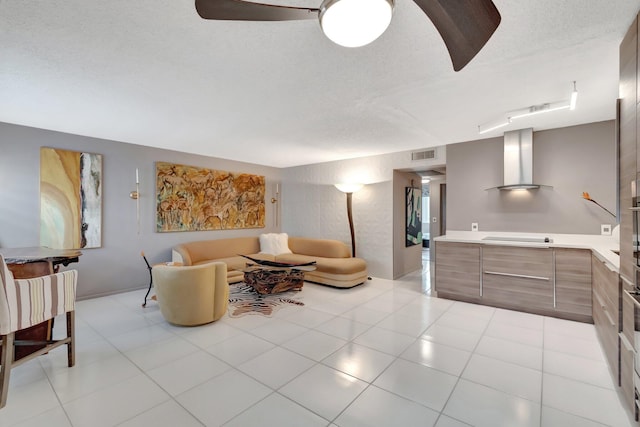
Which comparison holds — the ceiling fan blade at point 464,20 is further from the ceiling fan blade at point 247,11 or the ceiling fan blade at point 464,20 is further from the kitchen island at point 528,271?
the kitchen island at point 528,271

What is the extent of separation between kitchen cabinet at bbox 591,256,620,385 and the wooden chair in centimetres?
437

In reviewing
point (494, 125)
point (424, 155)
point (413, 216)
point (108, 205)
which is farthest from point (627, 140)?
point (108, 205)

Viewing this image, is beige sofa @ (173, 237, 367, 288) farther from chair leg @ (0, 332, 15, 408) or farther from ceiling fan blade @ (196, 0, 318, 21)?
ceiling fan blade @ (196, 0, 318, 21)

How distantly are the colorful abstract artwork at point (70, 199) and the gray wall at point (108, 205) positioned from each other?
0.27ft

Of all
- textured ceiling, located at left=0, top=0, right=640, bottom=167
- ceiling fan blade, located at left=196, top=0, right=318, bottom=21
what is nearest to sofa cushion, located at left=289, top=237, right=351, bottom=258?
textured ceiling, located at left=0, top=0, right=640, bottom=167

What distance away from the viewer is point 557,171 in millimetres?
3855

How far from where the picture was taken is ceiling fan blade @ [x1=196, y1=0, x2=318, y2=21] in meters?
1.21

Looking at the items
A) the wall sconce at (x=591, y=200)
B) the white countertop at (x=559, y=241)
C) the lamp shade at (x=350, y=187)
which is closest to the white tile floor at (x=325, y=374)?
the white countertop at (x=559, y=241)

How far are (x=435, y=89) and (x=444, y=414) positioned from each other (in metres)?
2.66

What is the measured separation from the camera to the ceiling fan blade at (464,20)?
118 cm

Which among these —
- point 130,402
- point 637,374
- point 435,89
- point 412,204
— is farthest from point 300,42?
point 412,204

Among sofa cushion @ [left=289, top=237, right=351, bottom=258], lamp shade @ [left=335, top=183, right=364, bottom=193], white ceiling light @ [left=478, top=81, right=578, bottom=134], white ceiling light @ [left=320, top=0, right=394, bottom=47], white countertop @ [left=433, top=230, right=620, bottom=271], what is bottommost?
sofa cushion @ [left=289, top=237, right=351, bottom=258]

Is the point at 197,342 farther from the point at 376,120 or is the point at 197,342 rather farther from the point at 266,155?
the point at 266,155

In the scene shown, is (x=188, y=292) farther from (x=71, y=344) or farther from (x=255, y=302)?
(x=255, y=302)
